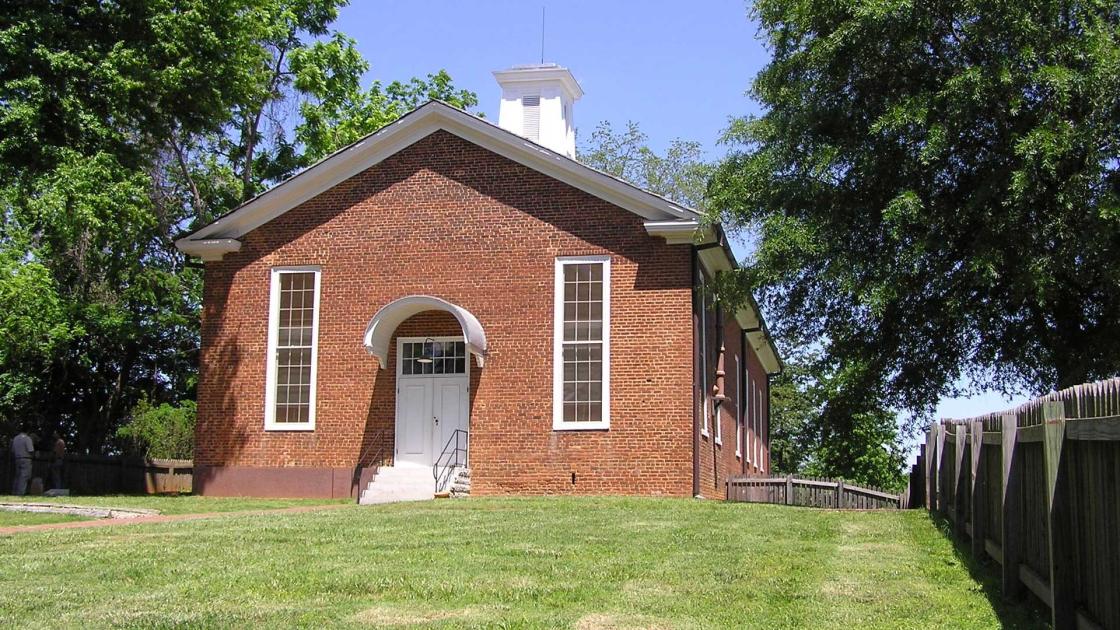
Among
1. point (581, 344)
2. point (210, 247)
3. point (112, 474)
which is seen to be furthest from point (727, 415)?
point (112, 474)

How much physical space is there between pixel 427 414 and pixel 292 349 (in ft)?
9.57

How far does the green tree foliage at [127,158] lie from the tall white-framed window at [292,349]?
365cm

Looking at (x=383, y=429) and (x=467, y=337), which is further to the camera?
(x=383, y=429)

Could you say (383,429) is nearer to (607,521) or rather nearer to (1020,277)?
(607,521)

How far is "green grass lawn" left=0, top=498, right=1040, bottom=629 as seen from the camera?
7.45 m

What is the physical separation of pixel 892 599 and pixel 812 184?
1331cm

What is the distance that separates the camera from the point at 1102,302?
20.9 m

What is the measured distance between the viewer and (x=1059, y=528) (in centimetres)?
631

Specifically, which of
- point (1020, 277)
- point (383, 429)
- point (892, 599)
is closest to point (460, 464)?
point (383, 429)

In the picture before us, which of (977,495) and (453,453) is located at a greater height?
(453,453)

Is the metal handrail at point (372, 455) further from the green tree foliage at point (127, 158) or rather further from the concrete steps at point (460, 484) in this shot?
the green tree foliage at point (127, 158)

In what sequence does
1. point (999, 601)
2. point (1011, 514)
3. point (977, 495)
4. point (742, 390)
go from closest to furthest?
point (999, 601), point (1011, 514), point (977, 495), point (742, 390)

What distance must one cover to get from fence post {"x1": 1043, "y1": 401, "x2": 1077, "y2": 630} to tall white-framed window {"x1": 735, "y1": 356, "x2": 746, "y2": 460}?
73.9 ft

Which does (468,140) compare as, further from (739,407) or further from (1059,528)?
(1059,528)
